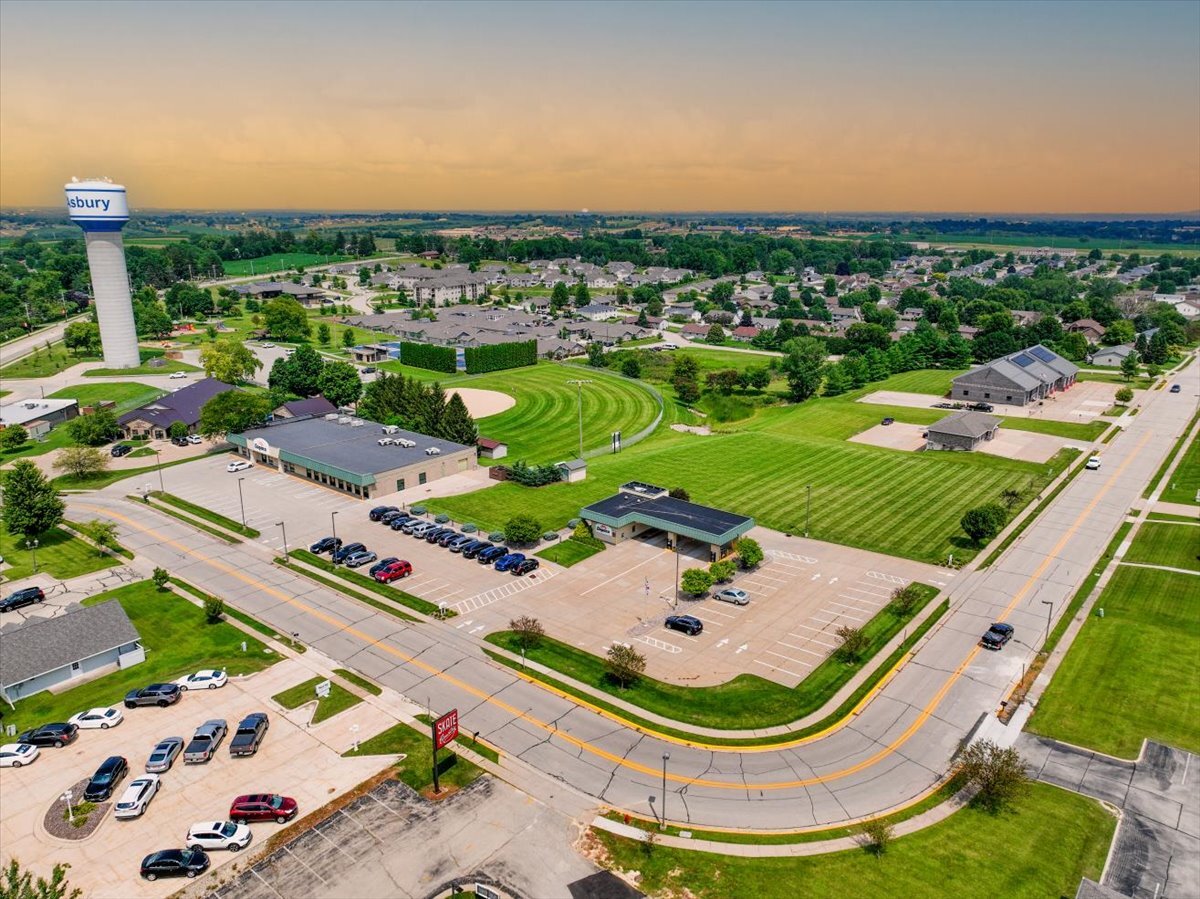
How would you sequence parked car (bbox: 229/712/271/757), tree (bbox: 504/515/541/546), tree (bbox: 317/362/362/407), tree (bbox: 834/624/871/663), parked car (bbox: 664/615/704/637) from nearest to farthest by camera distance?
parked car (bbox: 229/712/271/757)
tree (bbox: 834/624/871/663)
parked car (bbox: 664/615/704/637)
tree (bbox: 504/515/541/546)
tree (bbox: 317/362/362/407)

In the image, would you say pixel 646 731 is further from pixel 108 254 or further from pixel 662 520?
pixel 108 254

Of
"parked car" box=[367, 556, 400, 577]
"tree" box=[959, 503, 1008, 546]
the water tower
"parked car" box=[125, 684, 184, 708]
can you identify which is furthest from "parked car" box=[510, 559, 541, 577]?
the water tower

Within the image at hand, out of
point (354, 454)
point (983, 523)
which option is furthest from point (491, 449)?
point (983, 523)

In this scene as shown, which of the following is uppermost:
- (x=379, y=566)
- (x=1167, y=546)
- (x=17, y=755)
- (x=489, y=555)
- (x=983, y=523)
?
(x=983, y=523)

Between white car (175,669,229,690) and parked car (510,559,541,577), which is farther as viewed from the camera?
parked car (510,559,541,577)

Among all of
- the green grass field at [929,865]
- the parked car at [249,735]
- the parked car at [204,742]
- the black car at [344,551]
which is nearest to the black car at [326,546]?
the black car at [344,551]

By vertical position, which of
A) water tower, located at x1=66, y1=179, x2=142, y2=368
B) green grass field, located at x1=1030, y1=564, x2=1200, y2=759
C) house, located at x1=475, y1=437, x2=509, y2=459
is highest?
water tower, located at x1=66, y1=179, x2=142, y2=368

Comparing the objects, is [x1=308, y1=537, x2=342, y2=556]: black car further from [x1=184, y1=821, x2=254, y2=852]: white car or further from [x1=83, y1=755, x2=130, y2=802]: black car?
[x1=184, y1=821, x2=254, y2=852]: white car
